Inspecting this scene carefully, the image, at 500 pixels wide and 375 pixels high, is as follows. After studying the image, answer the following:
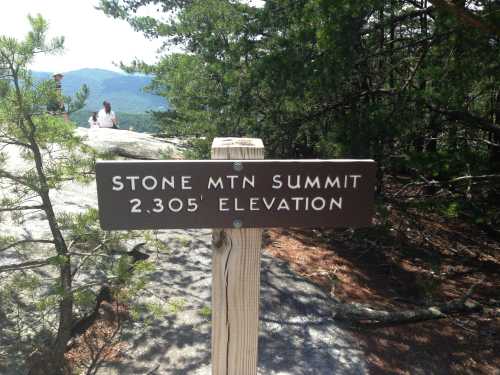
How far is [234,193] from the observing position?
1.59 metres

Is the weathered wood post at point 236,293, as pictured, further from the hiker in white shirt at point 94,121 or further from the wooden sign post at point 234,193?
the hiker in white shirt at point 94,121

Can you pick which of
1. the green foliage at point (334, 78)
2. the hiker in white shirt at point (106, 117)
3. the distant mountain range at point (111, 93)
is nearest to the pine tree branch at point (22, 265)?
the distant mountain range at point (111, 93)

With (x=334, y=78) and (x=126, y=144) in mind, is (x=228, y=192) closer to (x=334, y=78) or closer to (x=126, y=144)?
(x=334, y=78)

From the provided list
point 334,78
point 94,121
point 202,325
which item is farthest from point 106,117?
point 202,325

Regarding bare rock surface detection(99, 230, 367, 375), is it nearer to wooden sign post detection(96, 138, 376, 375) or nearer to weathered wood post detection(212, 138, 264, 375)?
weathered wood post detection(212, 138, 264, 375)

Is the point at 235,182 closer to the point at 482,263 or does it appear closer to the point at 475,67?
the point at 475,67

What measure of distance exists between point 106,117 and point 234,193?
10.8 metres

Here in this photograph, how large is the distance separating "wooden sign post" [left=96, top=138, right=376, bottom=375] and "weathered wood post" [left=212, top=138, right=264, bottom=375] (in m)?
0.01

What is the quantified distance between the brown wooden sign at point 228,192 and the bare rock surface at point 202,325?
1.39 metres

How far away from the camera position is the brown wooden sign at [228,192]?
5.11ft

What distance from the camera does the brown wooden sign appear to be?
61.3 inches

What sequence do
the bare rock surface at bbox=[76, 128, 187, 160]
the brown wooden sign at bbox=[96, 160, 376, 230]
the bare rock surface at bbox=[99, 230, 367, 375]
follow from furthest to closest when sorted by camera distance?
the bare rock surface at bbox=[76, 128, 187, 160]
the bare rock surface at bbox=[99, 230, 367, 375]
the brown wooden sign at bbox=[96, 160, 376, 230]

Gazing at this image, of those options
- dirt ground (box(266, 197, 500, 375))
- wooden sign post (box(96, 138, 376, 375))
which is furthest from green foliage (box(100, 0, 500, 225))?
wooden sign post (box(96, 138, 376, 375))

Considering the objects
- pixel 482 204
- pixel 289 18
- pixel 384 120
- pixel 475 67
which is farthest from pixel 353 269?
pixel 289 18
